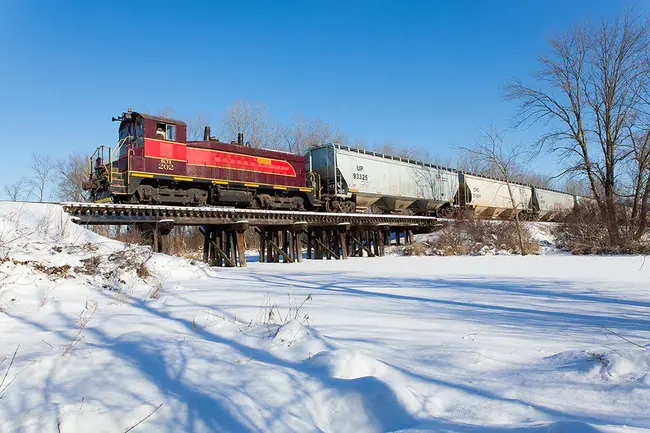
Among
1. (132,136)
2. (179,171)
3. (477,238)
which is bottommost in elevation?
(477,238)

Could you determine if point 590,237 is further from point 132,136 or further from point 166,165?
point 132,136

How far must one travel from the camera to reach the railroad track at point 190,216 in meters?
11.3

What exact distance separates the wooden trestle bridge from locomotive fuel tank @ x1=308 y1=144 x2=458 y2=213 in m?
1.59

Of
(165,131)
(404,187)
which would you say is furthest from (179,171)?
(404,187)

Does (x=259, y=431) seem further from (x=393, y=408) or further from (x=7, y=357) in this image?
(x=7, y=357)

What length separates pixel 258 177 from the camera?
16.9 m

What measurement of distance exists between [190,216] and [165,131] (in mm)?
3449

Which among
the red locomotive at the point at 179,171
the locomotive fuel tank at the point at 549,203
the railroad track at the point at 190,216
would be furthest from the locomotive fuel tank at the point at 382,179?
the locomotive fuel tank at the point at 549,203

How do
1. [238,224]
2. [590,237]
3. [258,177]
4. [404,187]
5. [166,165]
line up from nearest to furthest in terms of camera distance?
[166,165] < [238,224] < [258,177] < [590,237] < [404,187]

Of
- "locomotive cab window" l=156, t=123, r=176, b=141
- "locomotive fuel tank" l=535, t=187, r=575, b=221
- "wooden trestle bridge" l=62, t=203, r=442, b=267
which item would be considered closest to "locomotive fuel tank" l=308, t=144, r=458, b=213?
"wooden trestle bridge" l=62, t=203, r=442, b=267

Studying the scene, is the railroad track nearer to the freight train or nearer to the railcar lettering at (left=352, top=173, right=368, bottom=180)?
the freight train

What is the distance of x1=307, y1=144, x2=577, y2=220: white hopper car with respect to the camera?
65.5ft

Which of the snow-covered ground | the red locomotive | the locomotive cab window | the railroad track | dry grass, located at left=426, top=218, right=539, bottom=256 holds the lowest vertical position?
the snow-covered ground

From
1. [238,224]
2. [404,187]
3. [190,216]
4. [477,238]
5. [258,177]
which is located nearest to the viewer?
[190,216]
